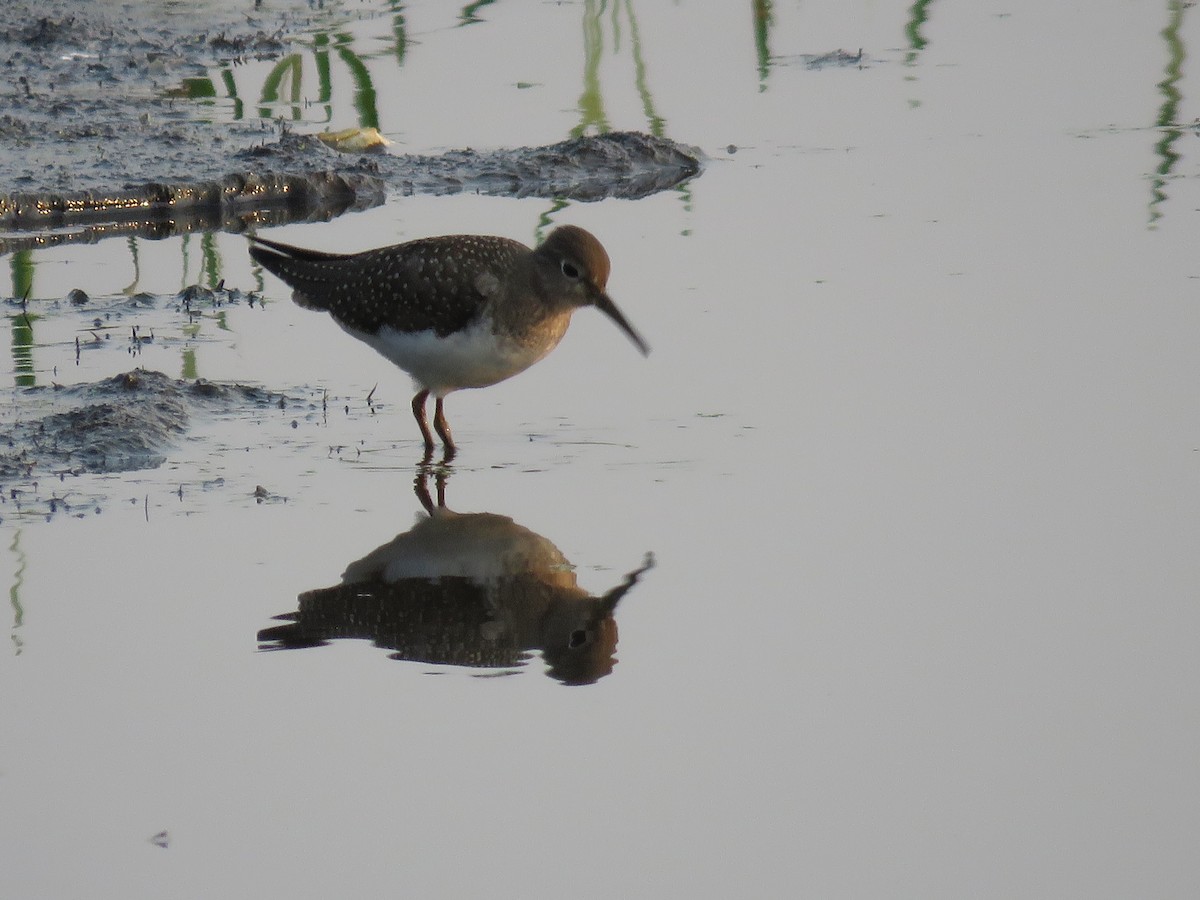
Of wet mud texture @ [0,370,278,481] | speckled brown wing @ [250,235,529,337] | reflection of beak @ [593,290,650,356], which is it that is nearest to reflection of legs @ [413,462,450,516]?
speckled brown wing @ [250,235,529,337]

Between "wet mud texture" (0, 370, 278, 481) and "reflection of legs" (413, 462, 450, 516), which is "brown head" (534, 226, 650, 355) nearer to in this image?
"reflection of legs" (413, 462, 450, 516)

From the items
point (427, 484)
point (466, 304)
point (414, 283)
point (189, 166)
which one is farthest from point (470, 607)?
point (189, 166)

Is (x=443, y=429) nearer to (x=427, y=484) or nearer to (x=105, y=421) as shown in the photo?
(x=427, y=484)

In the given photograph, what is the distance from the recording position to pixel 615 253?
822 cm

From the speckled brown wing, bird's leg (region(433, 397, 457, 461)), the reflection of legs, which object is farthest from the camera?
the speckled brown wing

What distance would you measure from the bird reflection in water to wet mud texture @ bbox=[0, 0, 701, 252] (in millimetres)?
3927

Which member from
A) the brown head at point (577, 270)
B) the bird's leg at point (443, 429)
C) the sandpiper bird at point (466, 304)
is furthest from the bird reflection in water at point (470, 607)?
the brown head at point (577, 270)

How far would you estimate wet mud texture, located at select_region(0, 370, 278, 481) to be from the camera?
20.0 feet

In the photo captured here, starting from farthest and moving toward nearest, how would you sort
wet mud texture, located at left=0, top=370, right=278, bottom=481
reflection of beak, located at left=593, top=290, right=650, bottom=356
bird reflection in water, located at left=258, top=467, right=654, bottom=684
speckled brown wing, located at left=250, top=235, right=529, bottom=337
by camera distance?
1. reflection of beak, located at left=593, top=290, right=650, bottom=356
2. speckled brown wing, located at left=250, top=235, right=529, bottom=337
3. wet mud texture, located at left=0, top=370, right=278, bottom=481
4. bird reflection in water, located at left=258, top=467, right=654, bottom=684

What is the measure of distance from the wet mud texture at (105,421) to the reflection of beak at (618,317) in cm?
127

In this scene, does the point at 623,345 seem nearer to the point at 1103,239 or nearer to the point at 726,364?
the point at 726,364

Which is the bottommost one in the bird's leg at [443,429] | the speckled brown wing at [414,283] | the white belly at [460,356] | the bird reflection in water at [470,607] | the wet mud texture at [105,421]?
the bird reflection in water at [470,607]

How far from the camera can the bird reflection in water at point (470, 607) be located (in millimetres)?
4797

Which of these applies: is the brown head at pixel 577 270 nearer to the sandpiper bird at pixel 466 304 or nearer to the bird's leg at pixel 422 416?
the sandpiper bird at pixel 466 304
